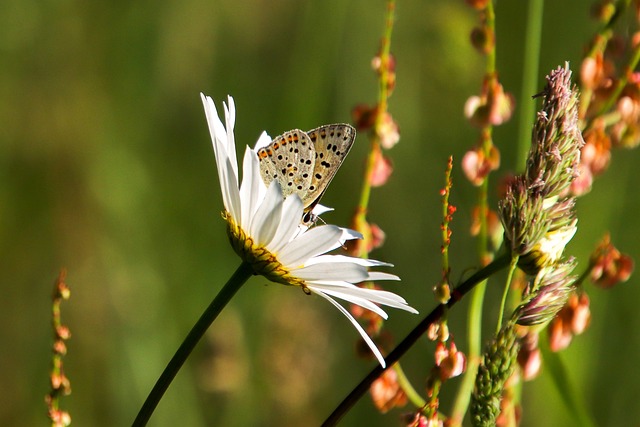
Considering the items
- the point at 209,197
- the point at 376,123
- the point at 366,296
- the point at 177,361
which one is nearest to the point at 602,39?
the point at 376,123

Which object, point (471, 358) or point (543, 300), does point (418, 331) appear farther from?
point (471, 358)

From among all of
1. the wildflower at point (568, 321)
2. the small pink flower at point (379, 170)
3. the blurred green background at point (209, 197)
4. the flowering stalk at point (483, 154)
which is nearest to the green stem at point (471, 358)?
the flowering stalk at point (483, 154)

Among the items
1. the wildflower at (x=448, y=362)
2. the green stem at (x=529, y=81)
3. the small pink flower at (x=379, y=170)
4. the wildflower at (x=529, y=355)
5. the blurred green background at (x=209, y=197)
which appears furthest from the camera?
the blurred green background at (x=209, y=197)

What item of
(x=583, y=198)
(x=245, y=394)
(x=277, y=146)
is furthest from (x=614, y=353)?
(x=277, y=146)

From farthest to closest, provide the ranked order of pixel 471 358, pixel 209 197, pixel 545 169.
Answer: pixel 209 197
pixel 471 358
pixel 545 169

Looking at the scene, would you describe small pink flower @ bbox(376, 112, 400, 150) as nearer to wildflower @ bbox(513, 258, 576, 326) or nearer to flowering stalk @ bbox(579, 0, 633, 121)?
flowering stalk @ bbox(579, 0, 633, 121)

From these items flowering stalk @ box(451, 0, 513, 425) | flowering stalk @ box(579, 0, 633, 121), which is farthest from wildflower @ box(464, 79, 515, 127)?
flowering stalk @ box(579, 0, 633, 121)

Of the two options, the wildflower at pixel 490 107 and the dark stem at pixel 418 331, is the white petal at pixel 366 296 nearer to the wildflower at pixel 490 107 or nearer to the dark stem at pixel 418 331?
the dark stem at pixel 418 331

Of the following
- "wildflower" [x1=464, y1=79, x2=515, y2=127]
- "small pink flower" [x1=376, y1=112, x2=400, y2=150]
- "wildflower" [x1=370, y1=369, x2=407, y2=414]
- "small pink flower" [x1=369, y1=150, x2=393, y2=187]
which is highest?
"wildflower" [x1=464, y1=79, x2=515, y2=127]
